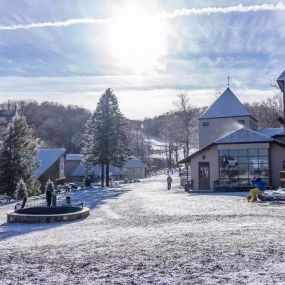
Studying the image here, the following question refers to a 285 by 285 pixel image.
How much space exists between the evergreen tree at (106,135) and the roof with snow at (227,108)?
11.4 metres

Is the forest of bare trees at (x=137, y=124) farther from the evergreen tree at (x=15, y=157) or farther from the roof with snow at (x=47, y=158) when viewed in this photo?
the evergreen tree at (x=15, y=157)

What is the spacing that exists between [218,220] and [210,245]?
5.00m

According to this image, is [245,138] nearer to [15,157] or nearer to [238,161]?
[238,161]

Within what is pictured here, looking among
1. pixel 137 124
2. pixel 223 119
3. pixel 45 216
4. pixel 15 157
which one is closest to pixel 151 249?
pixel 45 216

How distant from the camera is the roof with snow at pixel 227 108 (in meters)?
44.2

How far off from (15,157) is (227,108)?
20.3 meters

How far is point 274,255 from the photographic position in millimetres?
10047

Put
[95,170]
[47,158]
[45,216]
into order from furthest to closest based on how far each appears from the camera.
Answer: [95,170] → [47,158] → [45,216]

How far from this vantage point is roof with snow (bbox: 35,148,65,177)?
53412 millimetres

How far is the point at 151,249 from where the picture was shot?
11.4 m

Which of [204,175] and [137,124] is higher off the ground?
[137,124]

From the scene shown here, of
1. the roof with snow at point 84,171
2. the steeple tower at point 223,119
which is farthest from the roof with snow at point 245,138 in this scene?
the roof with snow at point 84,171

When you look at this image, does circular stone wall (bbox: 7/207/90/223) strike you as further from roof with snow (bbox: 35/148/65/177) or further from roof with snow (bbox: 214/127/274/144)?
roof with snow (bbox: 35/148/65/177)

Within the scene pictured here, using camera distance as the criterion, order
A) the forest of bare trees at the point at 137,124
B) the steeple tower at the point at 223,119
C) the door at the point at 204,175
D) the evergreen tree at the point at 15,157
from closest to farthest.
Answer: the door at the point at 204,175 < the evergreen tree at the point at 15,157 < the steeple tower at the point at 223,119 < the forest of bare trees at the point at 137,124
